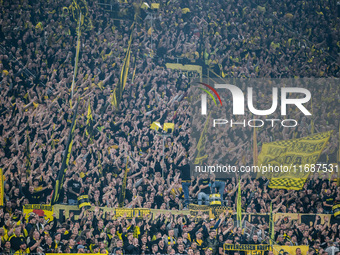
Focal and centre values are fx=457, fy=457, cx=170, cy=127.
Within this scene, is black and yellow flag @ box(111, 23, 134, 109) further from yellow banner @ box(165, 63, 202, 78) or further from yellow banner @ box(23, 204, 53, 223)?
yellow banner @ box(23, 204, 53, 223)

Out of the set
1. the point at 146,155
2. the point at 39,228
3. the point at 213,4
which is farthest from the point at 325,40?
the point at 39,228

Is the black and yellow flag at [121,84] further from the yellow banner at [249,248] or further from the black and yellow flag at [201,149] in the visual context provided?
the yellow banner at [249,248]

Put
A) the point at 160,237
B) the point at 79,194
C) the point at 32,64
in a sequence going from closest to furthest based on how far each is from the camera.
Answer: the point at 160,237, the point at 79,194, the point at 32,64

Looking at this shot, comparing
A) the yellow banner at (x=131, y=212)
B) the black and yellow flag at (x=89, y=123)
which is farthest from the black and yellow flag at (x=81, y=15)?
Answer: the yellow banner at (x=131, y=212)

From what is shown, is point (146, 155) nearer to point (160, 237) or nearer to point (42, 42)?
point (160, 237)

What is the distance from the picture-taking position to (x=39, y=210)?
35.6 feet

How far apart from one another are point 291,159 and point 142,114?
4.04 meters

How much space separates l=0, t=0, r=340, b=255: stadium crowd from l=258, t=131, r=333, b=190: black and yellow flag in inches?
8.9

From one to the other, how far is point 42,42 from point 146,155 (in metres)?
4.18

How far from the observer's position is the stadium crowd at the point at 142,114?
10.5 m

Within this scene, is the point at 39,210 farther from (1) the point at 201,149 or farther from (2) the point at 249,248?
(2) the point at 249,248

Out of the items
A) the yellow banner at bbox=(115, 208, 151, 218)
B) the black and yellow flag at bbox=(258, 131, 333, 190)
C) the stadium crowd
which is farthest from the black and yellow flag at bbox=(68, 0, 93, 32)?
the black and yellow flag at bbox=(258, 131, 333, 190)

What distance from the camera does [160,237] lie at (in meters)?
10.1

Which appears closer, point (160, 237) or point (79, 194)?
point (160, 237)
